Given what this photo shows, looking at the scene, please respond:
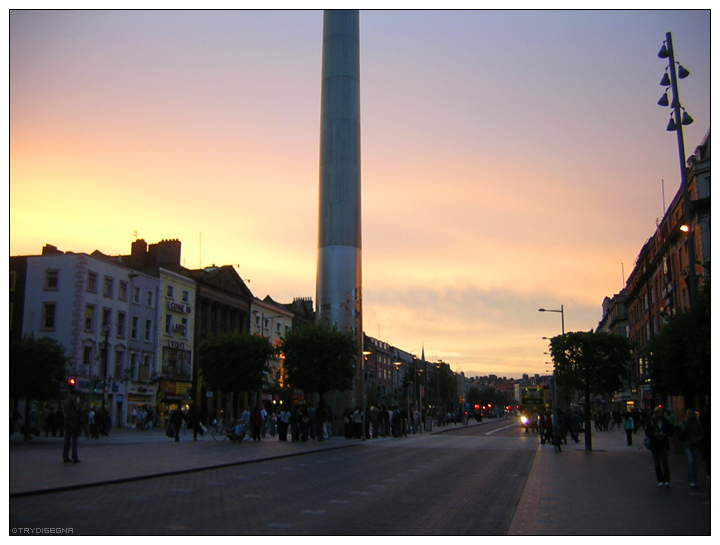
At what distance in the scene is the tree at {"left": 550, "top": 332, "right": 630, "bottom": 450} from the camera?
38125mm

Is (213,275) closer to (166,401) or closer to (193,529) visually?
(166,401)

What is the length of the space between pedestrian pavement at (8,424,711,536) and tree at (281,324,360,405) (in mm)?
12204

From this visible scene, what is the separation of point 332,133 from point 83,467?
37261mm

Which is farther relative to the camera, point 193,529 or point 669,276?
point 669,276

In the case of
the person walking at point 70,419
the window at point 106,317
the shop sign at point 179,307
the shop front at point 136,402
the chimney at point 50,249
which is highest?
the chimney at point 50,249

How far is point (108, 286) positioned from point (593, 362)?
37944mm

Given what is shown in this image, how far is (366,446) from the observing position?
3578cm

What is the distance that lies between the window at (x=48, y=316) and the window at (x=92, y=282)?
2.84 m

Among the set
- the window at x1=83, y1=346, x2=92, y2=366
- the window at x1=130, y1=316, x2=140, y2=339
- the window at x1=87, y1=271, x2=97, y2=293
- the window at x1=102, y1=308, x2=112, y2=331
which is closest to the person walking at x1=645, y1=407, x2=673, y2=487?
the window at x1=83, y1=346, x2=92, y2=366

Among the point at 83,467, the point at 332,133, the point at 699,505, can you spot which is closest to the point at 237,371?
the point at 332,133

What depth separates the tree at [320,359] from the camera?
4166cm

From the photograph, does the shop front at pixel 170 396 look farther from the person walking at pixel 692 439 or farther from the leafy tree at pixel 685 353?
the person walking at pixel 692 439

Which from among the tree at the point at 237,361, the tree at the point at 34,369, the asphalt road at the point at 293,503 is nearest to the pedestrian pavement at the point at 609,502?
the asphalt road at the point at 293,503

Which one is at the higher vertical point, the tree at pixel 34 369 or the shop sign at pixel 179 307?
the shop sign at pixel 179 307
